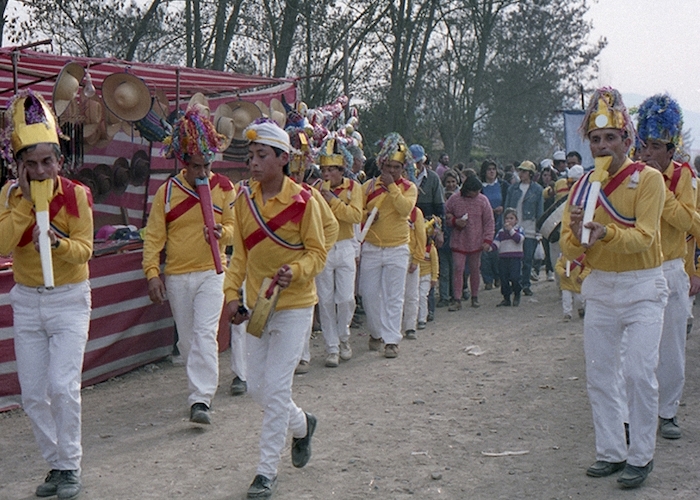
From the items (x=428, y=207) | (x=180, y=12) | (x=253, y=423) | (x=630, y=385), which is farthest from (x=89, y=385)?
(x=180, y=12)

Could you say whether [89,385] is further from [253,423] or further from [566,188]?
[566,188]

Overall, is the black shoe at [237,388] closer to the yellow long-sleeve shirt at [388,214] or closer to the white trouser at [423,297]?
the yellow long-sleeve shirt at [388,214]

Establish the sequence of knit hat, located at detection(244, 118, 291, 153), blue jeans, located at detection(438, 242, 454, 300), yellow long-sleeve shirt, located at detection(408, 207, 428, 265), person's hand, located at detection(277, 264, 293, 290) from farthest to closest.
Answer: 1. blue jeans, located at detection(438, 242, 454, 300)
2. yellow long-sleeve shirt, located at detection(408, 207, 428, 265)
3. knit hat, located at detection(244, 118, 291, 153)
4. person's hand, located at detection(277, 264, 293, 290)

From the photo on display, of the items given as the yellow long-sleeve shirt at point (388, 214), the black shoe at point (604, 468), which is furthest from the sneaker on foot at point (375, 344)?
the black shoe at point (604, 468)

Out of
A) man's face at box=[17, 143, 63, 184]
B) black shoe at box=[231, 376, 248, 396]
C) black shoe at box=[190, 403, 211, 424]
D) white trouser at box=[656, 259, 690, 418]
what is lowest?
black shoe at box=[231, 376, 248, 396]

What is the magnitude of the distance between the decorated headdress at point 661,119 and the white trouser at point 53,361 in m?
3.80

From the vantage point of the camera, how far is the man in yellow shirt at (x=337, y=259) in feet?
30.4

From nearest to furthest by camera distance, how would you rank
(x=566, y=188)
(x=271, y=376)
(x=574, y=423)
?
(x=271, y=376) < (x=574, y=423) < (x=566, y=188)

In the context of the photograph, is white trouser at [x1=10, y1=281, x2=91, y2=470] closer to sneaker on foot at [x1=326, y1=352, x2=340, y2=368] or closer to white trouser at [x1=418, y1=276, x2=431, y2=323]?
sneaker on foot at [x1=326, y1=352, x2=340, y2=368]

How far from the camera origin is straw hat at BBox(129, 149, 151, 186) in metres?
10.4

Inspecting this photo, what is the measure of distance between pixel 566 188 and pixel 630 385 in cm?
872

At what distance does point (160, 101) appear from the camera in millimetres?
9914

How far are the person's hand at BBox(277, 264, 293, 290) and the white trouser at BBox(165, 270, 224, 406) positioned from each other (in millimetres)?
2032

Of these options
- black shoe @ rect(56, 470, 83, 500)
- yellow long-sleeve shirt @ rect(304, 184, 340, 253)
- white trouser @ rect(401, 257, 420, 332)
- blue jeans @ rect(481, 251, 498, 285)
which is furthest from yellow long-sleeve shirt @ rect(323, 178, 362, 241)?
blue jeans @ rect(481, 251, 498, 285)
